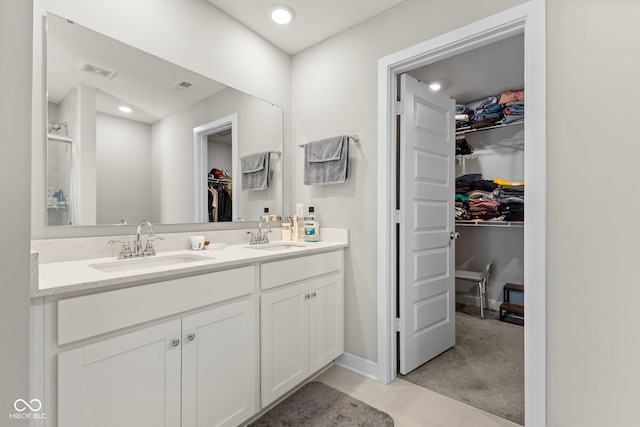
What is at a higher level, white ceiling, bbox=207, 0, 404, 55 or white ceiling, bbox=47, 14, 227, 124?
white ceiling, bbox=207, 0, 404, 55

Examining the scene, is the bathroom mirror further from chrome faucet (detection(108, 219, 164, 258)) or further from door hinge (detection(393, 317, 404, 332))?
door hinge (detection(393, 317, 404, 332))

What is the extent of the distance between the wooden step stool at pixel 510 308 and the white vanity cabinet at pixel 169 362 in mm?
2739

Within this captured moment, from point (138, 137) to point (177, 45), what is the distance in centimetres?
61

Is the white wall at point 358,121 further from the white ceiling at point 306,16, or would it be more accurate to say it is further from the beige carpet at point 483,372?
the beige carpet at point 483,372

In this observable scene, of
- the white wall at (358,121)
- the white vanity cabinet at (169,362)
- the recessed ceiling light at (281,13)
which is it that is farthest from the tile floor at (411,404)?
the recessed ceiling light at (281,13)

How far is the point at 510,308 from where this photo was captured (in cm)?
310

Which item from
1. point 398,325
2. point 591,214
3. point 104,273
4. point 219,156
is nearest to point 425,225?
point 398,325

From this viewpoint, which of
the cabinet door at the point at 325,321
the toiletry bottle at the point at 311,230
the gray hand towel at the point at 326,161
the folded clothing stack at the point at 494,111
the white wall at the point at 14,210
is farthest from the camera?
the folded clothing stack at the point at 494,111

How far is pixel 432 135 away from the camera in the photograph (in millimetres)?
2299

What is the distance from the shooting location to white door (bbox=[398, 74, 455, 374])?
209 centimetres

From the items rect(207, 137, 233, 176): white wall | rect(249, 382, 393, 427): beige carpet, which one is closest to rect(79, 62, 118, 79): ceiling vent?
rect(207, 137, 233, 176): white wall

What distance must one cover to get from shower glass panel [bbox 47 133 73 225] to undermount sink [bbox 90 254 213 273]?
0.29 meters

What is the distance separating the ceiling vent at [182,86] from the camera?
1.87 meters

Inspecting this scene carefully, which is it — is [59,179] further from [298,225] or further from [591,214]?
[591,214]
